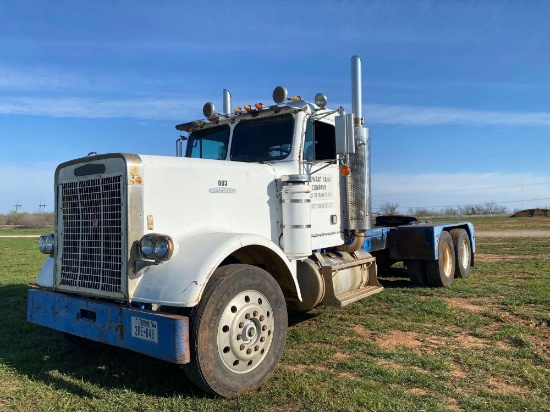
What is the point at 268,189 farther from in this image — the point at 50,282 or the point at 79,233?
the point at 50,282

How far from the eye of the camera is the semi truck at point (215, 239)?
142 inches

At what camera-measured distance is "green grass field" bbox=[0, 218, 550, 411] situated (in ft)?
12.0

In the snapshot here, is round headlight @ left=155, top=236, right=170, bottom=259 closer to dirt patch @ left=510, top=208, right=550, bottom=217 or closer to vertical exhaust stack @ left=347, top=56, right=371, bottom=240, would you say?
vertical exhaust stack @ left=347, top=56, right=371, bottom=240

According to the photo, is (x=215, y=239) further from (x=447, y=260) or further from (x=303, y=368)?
(x=447, y=260)

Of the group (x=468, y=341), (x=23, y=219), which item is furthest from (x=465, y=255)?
(x=23, y=219)

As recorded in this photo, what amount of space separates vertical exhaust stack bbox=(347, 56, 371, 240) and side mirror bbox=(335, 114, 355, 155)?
100cm

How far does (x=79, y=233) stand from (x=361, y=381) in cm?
286

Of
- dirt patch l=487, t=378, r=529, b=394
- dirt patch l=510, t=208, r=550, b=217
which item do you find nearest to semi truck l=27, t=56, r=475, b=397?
dirt patch l=487, t=378, r=529, b=394

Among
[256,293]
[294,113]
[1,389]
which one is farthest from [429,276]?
[1,389]

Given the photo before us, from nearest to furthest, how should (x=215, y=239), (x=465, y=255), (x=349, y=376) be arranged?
1. (x=215, y=239)
2. (x=349, y=376)
3. (x=465, y=255)

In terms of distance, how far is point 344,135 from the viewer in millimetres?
5094

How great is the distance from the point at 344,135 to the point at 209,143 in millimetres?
1883

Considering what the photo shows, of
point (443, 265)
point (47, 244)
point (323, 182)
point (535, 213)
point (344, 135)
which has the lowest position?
point (443, 265)

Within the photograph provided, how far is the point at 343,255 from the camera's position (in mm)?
6301
